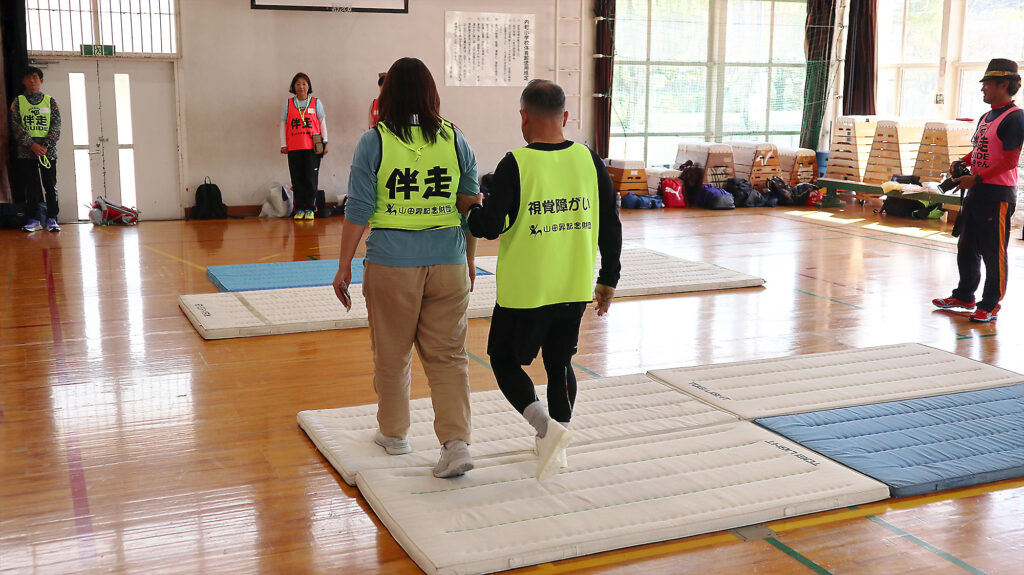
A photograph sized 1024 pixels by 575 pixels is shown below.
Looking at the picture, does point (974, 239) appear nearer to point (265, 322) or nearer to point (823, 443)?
point (823, 443)

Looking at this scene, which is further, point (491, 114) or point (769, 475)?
point (491, 114)

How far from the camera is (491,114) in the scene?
11.9 metres

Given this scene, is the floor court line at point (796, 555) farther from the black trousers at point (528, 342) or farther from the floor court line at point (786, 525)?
the black trousers at point (528, 342)

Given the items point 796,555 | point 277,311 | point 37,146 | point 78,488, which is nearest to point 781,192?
point 277,311

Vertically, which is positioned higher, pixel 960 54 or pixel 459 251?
pixel 960 54

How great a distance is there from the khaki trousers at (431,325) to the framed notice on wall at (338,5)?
8165mm

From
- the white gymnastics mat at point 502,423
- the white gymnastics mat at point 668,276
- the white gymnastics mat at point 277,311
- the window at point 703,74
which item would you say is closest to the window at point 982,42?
the window at point 703,74

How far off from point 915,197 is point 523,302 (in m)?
8.73

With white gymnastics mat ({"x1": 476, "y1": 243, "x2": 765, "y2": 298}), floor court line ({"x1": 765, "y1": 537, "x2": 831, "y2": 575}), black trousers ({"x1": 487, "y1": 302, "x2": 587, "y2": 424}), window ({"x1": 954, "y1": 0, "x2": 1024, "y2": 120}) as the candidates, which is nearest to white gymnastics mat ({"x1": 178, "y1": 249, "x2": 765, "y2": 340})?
white gymnastics mat ({"x1": 476, "y1": 243, "x2": 765, "y2": 298})

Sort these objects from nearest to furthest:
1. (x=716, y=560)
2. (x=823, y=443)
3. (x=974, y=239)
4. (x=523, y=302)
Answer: (x=716, y=560) → (x=523, y=302) → (x=823, y=443) → (x=974, y=239)

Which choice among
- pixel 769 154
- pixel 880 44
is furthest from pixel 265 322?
pixel 880 44

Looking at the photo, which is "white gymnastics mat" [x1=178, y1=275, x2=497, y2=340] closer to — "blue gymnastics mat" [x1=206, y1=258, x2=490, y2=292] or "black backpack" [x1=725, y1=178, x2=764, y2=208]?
"blue gymnastics mat" [x1=206, y1=258, x2=490, y2=292]

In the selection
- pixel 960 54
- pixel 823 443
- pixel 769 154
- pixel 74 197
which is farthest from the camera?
pixel 769 154

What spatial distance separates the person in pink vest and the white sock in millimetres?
4009
